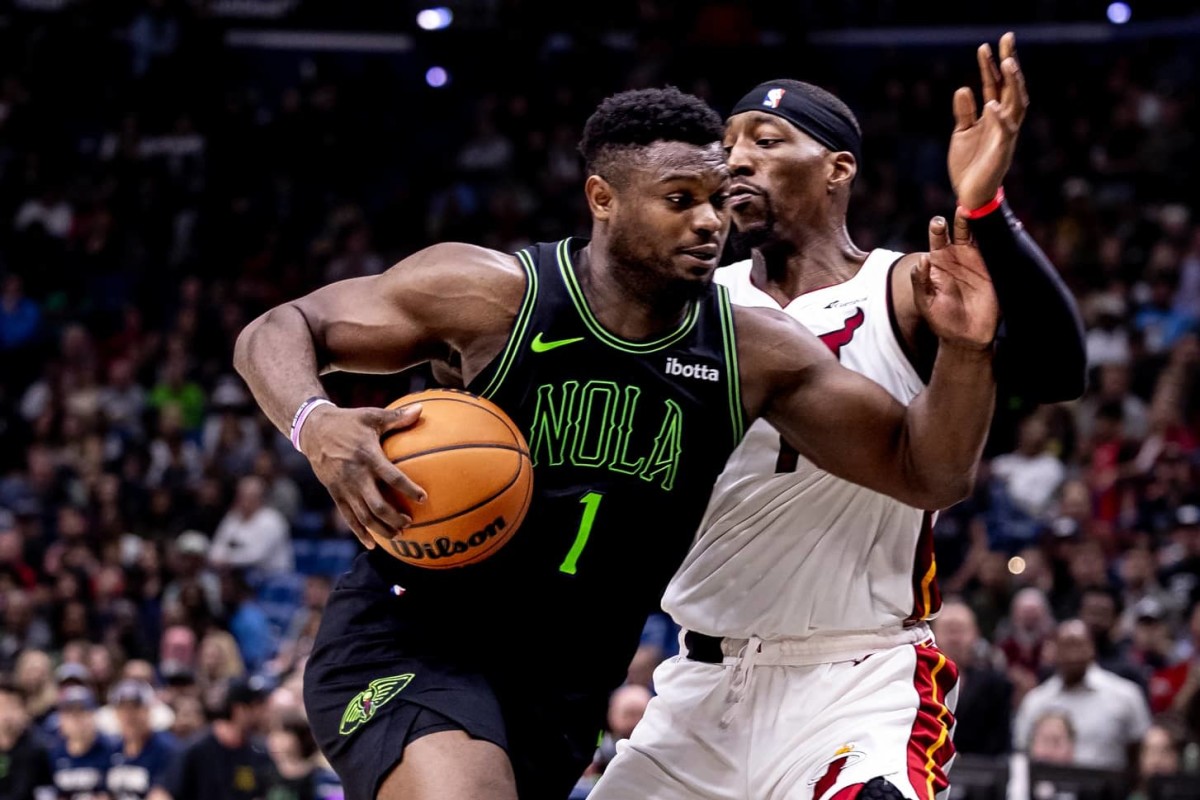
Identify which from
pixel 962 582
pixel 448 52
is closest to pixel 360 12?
pixel 448 52

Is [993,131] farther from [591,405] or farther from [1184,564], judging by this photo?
[1184,564]

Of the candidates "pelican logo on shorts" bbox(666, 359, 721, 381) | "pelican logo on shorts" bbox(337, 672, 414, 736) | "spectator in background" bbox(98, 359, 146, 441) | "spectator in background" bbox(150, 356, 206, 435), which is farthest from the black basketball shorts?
"spectator in background" bbox(150, 356, 206, 435)

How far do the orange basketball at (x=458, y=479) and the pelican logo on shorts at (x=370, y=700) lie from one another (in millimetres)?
332

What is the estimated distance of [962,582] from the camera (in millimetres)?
11117

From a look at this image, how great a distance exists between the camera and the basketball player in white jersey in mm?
4367

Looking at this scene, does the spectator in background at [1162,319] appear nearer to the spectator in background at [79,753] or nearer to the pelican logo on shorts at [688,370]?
the spectator in background at [79,753]

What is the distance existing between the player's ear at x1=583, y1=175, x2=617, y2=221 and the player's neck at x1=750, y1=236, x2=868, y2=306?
0.84 metres

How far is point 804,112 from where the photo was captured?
519 centimetres

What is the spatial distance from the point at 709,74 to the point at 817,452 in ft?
48.9

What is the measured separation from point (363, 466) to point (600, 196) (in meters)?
1.02

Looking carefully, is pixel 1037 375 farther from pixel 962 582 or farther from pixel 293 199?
pixel 293 199

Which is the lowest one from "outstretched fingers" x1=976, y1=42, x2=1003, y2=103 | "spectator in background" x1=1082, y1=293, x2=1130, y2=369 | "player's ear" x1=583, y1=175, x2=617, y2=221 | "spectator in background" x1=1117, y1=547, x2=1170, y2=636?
"spectator in background" x1=1117, y1=547, x2=1170, y2=636

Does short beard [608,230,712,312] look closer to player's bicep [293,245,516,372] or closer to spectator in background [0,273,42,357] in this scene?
player's bicep [293,245,516,372]

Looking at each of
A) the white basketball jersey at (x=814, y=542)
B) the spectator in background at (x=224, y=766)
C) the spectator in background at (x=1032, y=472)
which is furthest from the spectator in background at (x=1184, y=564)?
the white basketball jersey at (x=814, y=542)
